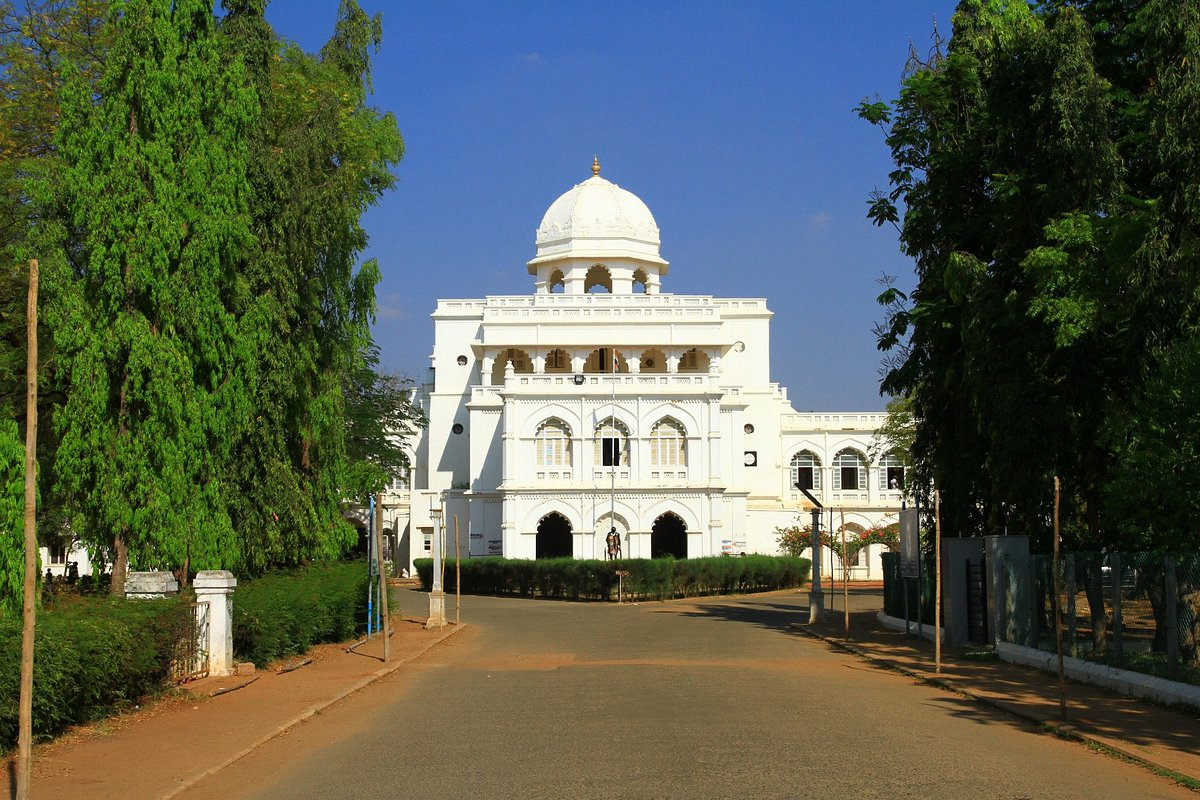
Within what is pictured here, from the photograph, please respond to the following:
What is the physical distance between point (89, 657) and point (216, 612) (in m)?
4.33

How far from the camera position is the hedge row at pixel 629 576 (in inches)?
1736

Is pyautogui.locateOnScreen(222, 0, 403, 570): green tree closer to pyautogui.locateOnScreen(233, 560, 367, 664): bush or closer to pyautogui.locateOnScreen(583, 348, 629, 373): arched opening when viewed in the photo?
pyautogui.locateOnScreen(233, 560, 367, 664): bush

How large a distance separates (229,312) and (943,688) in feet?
38.6

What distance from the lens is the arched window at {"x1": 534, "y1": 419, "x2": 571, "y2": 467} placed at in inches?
2127

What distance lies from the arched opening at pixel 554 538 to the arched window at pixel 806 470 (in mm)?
13837

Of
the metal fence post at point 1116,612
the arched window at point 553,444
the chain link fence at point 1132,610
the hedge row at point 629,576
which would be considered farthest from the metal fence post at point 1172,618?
the arched window at point 553,444

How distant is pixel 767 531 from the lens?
60281mm

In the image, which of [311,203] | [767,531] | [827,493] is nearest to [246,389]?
[311,203]

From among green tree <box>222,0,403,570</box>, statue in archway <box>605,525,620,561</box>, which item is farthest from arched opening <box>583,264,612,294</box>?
green tree <box>222,0,403,570</box>

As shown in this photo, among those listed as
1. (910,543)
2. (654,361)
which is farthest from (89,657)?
(654,361)

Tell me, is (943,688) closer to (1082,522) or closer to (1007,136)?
(1082,522)

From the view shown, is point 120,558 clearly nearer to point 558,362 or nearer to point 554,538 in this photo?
point 554,538

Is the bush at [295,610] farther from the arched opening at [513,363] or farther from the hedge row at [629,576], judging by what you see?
the arched opening at [513,363]

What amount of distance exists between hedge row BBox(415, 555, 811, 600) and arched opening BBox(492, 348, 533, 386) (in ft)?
44.9
